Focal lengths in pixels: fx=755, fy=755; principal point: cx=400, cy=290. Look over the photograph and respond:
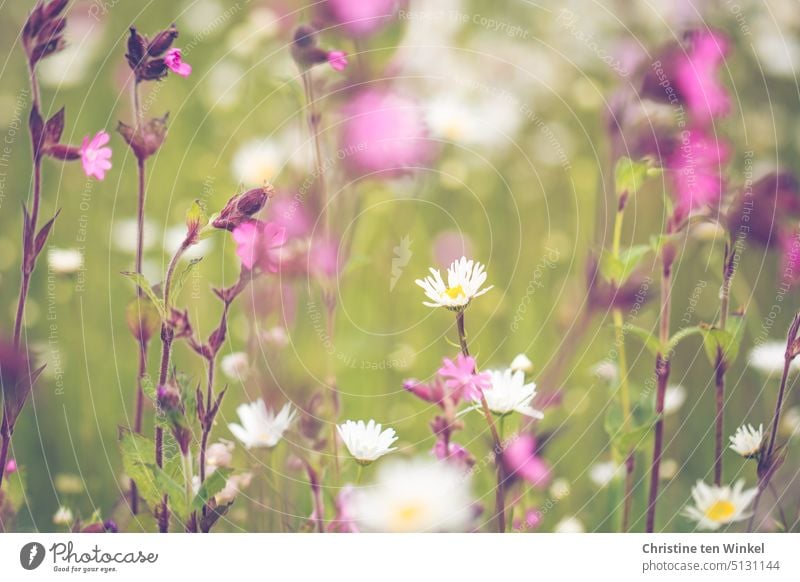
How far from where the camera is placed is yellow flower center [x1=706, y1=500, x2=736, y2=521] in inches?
20.9

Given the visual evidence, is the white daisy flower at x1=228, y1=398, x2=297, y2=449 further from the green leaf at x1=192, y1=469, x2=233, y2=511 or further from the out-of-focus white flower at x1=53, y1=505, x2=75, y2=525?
the out-of-focus white flower at x1=53, y1=505, x2=75, y2=525

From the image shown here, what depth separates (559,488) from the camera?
0.53 metres

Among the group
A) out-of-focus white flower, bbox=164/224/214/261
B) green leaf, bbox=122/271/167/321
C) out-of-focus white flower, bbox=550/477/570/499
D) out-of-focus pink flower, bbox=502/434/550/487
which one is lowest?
out-of-focus white flower, bbox=550/477/570/499

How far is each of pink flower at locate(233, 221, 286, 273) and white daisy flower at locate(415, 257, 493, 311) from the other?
0.10 m

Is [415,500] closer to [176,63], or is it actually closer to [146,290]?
[146,290]

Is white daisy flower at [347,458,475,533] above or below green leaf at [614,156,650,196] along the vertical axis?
below

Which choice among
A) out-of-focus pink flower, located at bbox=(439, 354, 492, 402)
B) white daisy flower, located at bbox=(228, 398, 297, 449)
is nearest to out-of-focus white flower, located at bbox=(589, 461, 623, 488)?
out-of-focus pink flower, located at bbox=(439, 354, 492, 402)

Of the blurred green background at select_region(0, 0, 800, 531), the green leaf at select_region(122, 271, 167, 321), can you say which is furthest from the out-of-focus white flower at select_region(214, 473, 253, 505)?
the green leaf at select_region(122, 271, 167, 321)

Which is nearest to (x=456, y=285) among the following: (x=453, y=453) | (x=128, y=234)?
(x=453, y=453)
